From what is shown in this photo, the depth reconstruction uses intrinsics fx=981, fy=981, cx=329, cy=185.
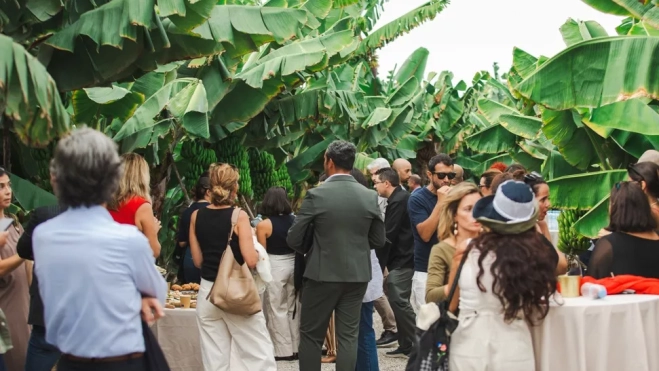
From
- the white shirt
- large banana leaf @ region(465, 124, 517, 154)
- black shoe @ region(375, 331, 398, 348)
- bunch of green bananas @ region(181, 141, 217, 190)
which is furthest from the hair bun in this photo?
large banana leaf @ region(465, 124, 517, 154)

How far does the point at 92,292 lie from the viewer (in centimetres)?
407

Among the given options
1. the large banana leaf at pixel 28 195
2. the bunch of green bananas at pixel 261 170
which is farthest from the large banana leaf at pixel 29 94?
the bunch of green bananas at pixel 261 170

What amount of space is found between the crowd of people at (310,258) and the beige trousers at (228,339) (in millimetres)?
11

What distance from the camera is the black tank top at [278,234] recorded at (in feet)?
33.6

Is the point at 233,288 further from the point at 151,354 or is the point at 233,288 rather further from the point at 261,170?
the point at 261,170

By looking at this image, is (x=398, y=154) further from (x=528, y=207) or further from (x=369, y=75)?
(x=528, y=207)

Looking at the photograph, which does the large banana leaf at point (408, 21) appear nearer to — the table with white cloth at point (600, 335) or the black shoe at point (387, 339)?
the black shoe at point (387, 339)

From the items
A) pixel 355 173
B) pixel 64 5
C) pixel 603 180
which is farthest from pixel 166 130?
pixel 603 180

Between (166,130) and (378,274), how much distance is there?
3450 mm

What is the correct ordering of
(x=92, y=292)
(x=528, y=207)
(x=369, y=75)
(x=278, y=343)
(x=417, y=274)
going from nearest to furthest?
(x=92, y=292) → (x=528, y=207) → (x=417, y=274) → (x=278, y=343) → (x=369, y=75)

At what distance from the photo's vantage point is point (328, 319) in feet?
25.4

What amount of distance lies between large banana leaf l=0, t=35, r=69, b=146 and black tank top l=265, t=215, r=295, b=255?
4920mm

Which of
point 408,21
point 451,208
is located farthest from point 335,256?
point 408,21

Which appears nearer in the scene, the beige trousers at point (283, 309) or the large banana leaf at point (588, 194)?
the beige trousers at point (283, 309)
